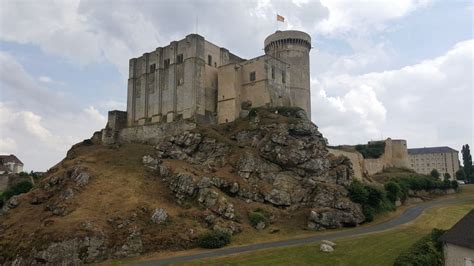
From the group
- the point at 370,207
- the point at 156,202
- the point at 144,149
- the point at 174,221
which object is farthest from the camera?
the point at 144,149

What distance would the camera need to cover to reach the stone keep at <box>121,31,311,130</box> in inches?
2451

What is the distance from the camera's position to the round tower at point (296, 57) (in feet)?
232

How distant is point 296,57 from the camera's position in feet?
234

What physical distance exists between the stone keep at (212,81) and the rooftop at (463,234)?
3637 centimetres

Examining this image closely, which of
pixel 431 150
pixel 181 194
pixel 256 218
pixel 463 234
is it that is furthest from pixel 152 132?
pixel 431 150

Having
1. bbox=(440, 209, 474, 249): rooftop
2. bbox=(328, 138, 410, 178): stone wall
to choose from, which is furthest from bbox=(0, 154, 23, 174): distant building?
bbox=(440, 209, 474, 249): rooftop

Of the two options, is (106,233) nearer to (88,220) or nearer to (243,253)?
(88,220)

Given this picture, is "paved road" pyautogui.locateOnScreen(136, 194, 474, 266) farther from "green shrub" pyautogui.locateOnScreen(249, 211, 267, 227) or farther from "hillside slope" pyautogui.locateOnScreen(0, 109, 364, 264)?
"green shrub" pyautogui.locateOnScreen(249, 211, 267, 227)

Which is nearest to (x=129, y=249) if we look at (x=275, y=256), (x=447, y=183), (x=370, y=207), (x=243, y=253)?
(x=243, y=253)

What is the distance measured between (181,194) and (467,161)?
99.4 metres

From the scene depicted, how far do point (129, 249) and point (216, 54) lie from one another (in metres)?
39.7

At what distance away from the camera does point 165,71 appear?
6806 centimetres

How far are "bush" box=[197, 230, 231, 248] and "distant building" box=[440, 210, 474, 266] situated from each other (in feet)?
64.6

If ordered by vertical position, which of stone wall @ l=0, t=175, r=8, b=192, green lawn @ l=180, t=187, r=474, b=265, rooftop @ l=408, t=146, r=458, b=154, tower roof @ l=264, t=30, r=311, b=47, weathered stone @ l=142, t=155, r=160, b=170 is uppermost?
tower roof @ l=264, t=30, r=311, b=47
